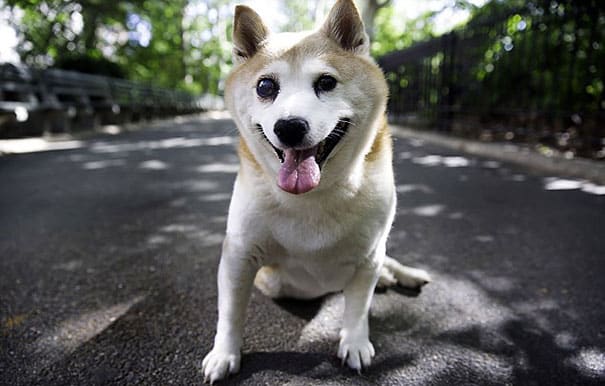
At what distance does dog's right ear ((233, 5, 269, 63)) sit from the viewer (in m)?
1.72

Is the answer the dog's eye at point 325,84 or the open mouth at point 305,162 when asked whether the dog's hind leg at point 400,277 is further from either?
the dog's eye at point 325,84

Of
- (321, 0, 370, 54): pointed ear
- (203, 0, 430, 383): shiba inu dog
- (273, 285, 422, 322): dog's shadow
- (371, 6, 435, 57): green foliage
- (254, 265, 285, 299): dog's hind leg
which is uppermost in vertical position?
(371, 6, 435, 57): green foliage

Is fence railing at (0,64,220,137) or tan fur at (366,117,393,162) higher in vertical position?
fence railing at (0,64,220,137)

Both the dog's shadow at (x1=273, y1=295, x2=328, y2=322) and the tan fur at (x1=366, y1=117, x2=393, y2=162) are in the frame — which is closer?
the tan fur at (x1=366, y1=117, x2=393, y2=162)

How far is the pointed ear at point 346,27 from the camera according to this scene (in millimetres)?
A: 1682

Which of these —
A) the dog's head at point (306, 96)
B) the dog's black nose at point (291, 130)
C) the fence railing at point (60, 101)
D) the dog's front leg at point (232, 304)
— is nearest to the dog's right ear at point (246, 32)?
the dog's head at point (306, 96)

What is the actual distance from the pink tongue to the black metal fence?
2.60m

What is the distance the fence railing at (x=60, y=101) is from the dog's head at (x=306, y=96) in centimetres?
738

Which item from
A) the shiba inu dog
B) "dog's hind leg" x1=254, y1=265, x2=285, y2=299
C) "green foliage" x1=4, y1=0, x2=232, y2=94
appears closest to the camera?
the shiba inu dog

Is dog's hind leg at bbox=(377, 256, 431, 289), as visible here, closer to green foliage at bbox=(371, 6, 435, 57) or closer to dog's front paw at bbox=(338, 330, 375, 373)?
dog's front paw at bbox=(338, 330, 375, 373)

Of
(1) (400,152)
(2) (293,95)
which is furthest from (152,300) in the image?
(1) (400,152)

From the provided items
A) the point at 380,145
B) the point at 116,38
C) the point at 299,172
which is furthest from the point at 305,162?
the point at 116,38

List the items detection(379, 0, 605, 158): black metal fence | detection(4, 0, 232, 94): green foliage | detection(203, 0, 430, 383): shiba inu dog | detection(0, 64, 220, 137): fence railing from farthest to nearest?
detection(4, 0, 232, 94): green foliage
detection(0, 64, 220, 137): fence railing
detection(379, 0, 605, 158): black metal fence
detection(203, 0, 430, 383): shiba inu dog

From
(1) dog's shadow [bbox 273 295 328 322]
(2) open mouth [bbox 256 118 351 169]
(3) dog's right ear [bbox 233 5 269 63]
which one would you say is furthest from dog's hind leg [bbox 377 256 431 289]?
(3) dog's right ear [bbox 233 5 269 63]
